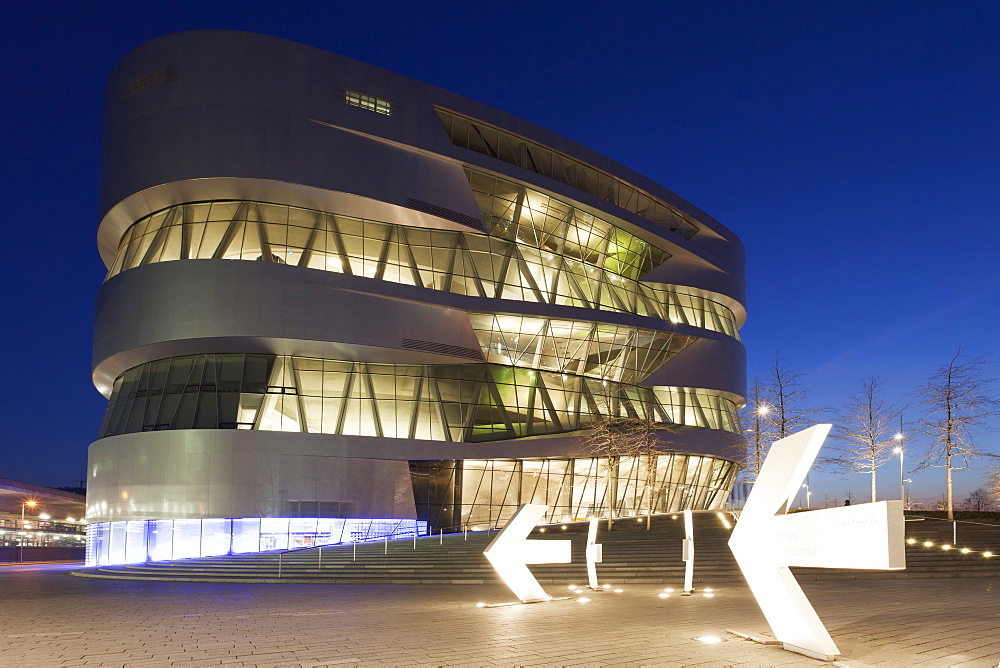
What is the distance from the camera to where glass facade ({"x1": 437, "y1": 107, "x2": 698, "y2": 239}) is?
4753 cm

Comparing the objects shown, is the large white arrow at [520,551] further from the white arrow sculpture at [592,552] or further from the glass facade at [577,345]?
the glass facade at [577,345]

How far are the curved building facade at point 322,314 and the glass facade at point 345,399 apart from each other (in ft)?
0.37

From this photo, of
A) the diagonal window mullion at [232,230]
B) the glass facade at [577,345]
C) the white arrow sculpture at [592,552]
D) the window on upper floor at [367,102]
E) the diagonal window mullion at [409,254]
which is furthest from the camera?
the glass facade at [577,345]

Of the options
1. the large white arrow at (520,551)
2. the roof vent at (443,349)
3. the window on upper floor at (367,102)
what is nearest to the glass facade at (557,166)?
the window on upper floor at (367,102)

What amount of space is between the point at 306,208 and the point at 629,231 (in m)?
21.5

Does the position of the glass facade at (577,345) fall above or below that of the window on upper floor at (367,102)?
below

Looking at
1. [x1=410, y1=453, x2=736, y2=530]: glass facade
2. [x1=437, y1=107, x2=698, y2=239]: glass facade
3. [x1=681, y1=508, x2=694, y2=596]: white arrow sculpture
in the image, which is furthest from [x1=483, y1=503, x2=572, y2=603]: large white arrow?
[x1=437, y1=107, x2=698, y2=239]: glass facade

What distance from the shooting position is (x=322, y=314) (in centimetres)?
4078

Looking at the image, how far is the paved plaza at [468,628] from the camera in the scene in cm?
1095

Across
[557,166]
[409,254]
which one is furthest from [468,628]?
[557,166]

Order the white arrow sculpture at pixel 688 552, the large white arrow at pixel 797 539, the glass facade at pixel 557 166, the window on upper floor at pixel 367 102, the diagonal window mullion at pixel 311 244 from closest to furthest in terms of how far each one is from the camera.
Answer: the large white arrow at pixel 797 539 < the white arrow sculpture at pixel 688 552 < the diagonal window mullion at pixel 311 244 < the window on upper floor at pixel 367 102 < the glass facade at pixel 557 166

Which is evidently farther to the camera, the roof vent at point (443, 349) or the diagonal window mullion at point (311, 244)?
the roof vent at point (443, 349)

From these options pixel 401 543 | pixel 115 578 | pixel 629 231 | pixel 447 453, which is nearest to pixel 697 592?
pixel 401 543

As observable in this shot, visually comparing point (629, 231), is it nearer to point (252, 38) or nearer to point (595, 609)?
point (252, 38)
